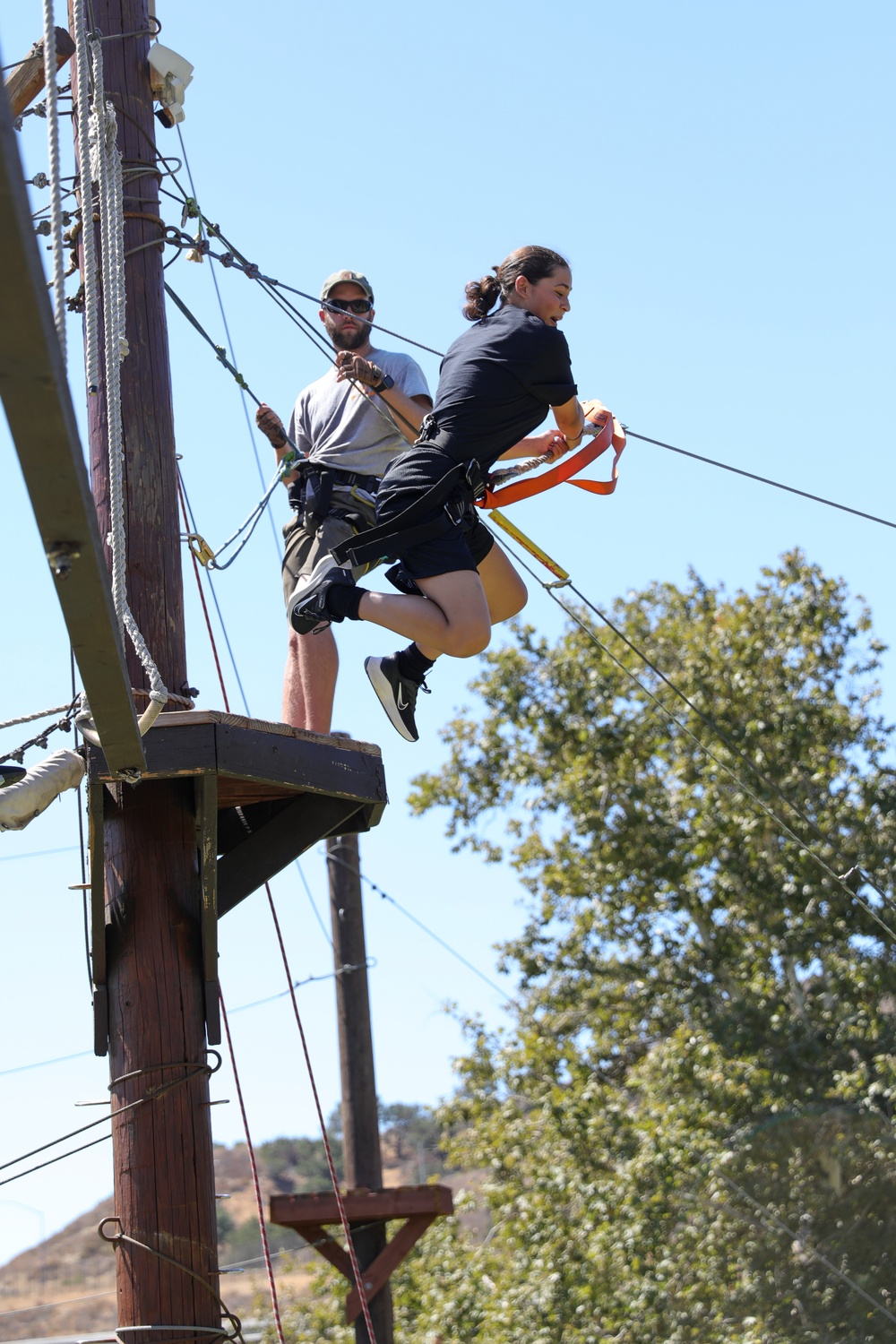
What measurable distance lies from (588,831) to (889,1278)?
14.6ft

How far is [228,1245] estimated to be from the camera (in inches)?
2269

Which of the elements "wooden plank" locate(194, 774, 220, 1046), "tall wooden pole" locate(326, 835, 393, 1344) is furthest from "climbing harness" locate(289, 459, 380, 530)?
"tall wooden pole" locate(326, 835, 393, 1344)

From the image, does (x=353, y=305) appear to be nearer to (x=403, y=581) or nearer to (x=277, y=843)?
(x=403, y=581)

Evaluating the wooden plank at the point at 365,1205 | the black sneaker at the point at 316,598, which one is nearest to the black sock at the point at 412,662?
the black sneaker at the point at 316,598

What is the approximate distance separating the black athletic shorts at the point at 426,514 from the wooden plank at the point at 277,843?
Result: 0.69 m

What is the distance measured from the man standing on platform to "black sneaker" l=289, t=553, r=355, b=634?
0.42 metres

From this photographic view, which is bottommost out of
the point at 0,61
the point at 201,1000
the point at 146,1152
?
the point at 146,1152

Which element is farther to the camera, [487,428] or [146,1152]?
[487,428]

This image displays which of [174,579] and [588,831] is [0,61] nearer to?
[174,579]

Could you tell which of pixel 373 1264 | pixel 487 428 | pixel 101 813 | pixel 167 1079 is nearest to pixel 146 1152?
pixel 167 1079

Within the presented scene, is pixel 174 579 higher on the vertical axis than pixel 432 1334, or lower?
higher

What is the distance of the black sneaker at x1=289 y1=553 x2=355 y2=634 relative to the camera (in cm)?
398

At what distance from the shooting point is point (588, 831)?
1360 cm

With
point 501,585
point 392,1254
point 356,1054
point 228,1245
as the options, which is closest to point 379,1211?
point 392,1254
